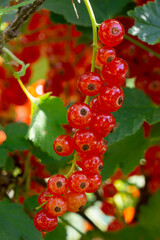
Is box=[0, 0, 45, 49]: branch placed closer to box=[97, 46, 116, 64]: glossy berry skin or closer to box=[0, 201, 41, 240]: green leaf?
box=[97, 46, 116, 64]: glossy berry skin

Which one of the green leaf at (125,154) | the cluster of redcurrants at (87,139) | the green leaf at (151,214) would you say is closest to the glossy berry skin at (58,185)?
the cluster of redcurrants at (87,139)

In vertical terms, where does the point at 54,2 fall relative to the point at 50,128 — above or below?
above

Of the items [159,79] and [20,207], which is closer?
[20,207]

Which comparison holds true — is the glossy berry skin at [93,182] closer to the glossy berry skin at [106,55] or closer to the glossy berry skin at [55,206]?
the glossy berry skin at [55,206]

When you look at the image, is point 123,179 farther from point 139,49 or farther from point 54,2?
point 54,2

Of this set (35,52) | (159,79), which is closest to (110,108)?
(159,79)
